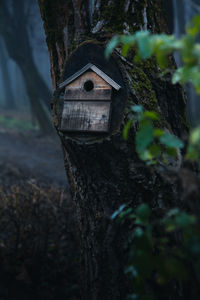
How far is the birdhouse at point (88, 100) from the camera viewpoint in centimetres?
211

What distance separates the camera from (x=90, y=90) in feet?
7.45

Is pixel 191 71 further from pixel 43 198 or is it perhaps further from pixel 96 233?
pixel 43 198

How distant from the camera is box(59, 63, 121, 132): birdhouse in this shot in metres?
2.11

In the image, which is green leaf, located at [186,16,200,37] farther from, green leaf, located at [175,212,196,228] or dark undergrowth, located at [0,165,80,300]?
dark undergrowth, located at [0,165,80,300]

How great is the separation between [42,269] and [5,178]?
3264 mm

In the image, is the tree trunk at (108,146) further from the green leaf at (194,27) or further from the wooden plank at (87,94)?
the green leaf at (194,27)

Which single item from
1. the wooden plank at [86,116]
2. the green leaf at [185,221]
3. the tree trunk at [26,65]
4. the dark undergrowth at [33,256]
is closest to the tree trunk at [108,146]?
the wooden plank at [86,116]

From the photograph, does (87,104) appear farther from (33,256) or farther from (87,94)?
(33,256)

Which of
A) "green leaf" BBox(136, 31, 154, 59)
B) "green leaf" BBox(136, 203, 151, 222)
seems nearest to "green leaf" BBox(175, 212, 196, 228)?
"green leaf" BBox(136, 203, 151, 222)

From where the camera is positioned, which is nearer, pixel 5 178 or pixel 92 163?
pixel 92 163

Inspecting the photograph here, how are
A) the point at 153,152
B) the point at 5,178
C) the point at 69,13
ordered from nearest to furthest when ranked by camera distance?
1. the point at 153,152
2. the point at 69,13
3. the point at 5,178

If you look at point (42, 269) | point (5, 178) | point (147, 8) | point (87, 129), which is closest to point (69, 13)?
point (147, 8)

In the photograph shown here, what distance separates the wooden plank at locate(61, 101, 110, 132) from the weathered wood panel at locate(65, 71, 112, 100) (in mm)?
49

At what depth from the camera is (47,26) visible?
262 cm
